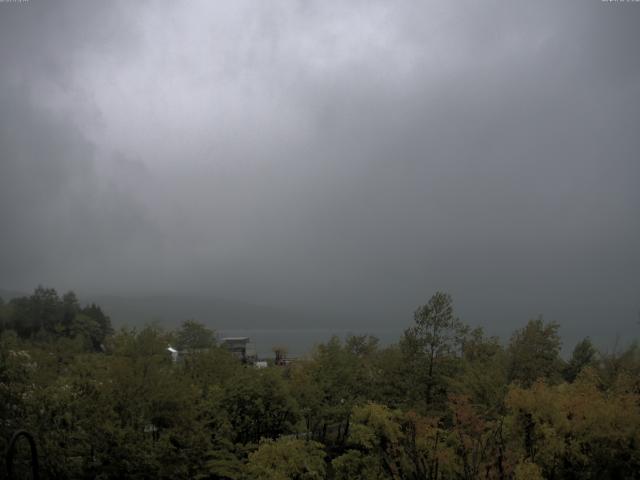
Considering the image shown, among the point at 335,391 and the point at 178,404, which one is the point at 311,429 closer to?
the point at 335,391

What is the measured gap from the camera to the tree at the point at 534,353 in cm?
4312

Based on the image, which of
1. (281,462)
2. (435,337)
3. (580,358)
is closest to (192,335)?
(435,337)

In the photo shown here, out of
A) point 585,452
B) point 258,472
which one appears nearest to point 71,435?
point 258,472

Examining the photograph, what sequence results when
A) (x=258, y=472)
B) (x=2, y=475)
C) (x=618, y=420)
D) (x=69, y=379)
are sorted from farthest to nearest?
(x=69, y=379) → (x=618, y=420) → (x=258, y=472) → (x=2, y=475)

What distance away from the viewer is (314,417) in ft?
123

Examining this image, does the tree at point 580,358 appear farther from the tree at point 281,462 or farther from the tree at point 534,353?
the tree at point 281,462

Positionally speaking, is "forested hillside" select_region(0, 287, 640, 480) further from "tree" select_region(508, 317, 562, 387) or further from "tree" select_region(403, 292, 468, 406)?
"tree" select_region(508, 317, 562, 387)

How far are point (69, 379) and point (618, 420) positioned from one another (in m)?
28.2

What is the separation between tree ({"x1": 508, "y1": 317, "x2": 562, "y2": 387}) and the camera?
43.1 metres

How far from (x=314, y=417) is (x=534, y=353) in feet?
70.0

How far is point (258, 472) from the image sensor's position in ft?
68.2

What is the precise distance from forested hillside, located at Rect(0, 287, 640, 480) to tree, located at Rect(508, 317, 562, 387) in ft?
24.2

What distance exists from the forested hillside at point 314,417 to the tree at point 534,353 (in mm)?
7362

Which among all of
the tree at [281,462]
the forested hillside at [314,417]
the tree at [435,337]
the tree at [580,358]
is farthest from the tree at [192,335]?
the tree at [281,462]
